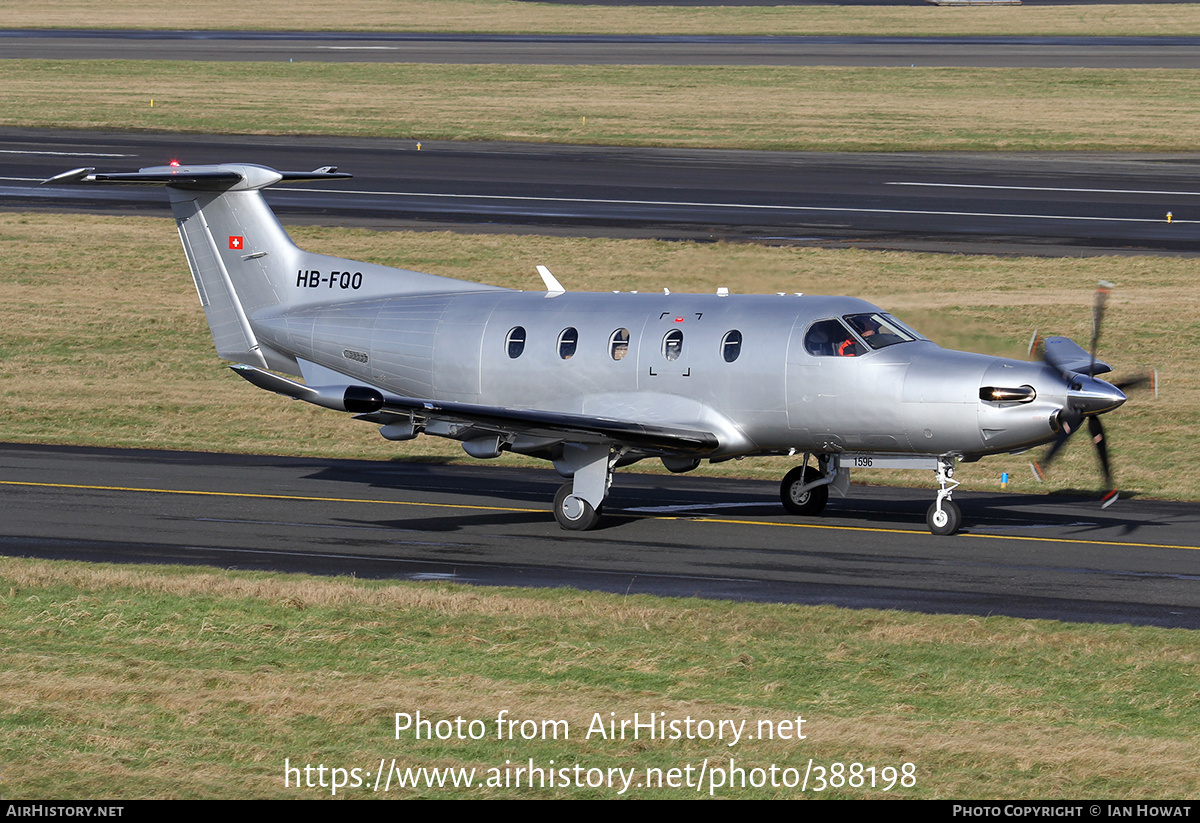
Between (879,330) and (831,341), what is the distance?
0.72 metres

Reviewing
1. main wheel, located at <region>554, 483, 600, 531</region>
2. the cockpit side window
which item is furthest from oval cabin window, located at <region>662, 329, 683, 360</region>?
main wheel, located at <region>554, 483, 600, 531</region>

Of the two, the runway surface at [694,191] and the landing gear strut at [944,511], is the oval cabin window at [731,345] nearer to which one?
the landing gear strut at [944,511]

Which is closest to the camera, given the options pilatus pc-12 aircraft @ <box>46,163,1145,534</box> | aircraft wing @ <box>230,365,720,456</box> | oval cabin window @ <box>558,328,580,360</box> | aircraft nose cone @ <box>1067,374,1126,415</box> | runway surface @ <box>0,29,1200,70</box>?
aircraft nose cone @ <box>1067,374,1126,415</box>

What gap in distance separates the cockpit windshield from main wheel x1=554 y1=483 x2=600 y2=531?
4578mm

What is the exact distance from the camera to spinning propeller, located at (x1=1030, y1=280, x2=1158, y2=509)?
763 inches

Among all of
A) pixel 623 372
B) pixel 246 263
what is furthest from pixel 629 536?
pixel 246 263

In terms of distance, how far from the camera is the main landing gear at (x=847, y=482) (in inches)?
824

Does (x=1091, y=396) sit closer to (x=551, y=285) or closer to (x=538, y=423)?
(x=538, y=423)

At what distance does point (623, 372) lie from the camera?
22.1 m

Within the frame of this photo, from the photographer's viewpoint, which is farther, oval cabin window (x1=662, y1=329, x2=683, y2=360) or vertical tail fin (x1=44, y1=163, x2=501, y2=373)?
vertical tail fin (x1=44, y1=163, x2=501, y2=373)

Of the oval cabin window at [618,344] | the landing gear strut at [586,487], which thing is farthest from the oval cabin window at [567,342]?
the landing gear strut at [586,487]

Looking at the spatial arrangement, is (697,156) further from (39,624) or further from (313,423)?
(39,624)

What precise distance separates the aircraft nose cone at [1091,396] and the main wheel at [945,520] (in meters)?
2.42

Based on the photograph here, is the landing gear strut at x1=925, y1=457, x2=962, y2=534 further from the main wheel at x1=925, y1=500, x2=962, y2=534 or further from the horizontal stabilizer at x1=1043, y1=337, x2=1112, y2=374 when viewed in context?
the horizontal stabilizer at x1=1043, y1=337, x2=1112, y2=374
